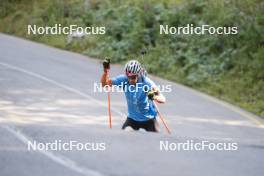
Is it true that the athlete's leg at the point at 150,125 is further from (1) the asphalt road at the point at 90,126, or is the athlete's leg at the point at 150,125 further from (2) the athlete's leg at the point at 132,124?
(1) the asphalt road at the point at 90,126

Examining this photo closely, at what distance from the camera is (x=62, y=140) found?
10266 mm

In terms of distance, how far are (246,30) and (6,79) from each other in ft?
28.1

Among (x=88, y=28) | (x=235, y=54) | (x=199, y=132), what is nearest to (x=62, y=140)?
(x=199, y=132)

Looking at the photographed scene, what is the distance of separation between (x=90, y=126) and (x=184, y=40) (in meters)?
10.8

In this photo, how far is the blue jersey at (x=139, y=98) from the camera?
11969mm

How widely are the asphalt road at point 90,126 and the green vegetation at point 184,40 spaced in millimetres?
868

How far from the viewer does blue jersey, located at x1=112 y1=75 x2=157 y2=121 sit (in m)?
12.0

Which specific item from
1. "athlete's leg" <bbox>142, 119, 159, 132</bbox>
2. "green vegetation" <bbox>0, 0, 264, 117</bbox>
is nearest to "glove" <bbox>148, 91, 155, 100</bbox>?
"athlete's leg" <bbox>142, 119, 159, 132</bbox>

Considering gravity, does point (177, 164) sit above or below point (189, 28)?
below

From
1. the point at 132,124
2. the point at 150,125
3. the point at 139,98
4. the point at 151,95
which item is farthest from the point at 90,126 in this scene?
the point at 151,95

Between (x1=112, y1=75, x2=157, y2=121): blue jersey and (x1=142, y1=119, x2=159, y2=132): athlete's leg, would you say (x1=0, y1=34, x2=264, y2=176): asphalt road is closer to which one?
(x1=112, y1=75, x2=157, y2=121): blue jersey

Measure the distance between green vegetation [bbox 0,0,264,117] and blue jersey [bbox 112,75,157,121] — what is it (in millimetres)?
7838

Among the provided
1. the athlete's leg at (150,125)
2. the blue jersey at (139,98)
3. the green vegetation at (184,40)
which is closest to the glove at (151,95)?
the blue jersey at (139,98)

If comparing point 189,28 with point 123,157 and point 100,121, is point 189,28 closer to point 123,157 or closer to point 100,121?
point 100,121
